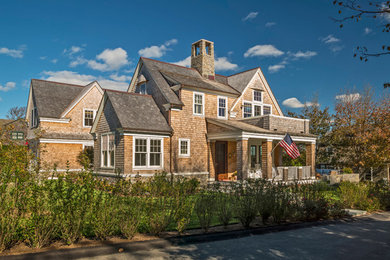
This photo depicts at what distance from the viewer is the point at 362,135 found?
2416 cm

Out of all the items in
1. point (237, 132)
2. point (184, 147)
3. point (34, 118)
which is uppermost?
point (34, 118)

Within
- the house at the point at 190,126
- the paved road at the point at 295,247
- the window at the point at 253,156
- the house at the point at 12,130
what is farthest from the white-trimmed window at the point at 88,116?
the paved road at the point at 295,247

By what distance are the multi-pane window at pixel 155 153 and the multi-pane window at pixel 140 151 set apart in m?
0.47

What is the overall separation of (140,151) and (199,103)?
5714mm

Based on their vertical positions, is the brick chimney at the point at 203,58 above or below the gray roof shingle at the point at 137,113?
above

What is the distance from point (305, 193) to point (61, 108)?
22421 millimetres

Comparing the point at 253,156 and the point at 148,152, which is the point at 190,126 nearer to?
the point at 148,152

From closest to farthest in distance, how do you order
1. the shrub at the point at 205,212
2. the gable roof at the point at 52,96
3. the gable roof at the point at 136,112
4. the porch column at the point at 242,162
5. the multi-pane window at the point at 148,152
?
the shrub at the point at 205,212
the gable roof at the point at 136,112
the multi-pane window at the point at 148,152
the porch column at the point at 242,162
the gable roof at the point at 52,96

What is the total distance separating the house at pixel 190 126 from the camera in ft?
61.8

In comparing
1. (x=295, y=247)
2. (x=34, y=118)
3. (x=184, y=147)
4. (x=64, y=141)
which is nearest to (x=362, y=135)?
(x=184, y=147)

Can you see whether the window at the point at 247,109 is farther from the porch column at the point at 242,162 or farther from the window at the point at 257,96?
the porch column at the point at 242,162

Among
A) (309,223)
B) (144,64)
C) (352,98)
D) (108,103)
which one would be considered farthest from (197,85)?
(352,98)

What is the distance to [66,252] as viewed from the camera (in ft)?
19.9

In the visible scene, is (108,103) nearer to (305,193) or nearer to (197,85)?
(197,85)
